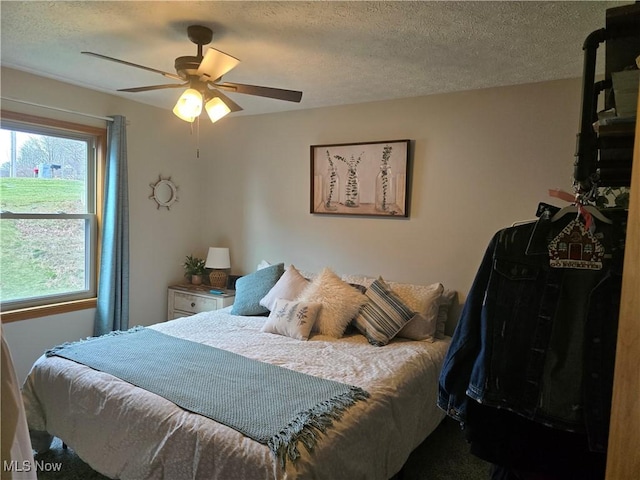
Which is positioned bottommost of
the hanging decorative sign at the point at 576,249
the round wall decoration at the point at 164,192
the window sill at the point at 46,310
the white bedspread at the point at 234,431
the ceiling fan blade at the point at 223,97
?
the white bedspread at the point at 234,431

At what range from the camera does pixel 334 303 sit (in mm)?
2965

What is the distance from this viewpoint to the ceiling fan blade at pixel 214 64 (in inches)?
76.5

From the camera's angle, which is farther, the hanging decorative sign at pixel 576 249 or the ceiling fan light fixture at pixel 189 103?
the ceiling fan light fixture at pixel 189 103

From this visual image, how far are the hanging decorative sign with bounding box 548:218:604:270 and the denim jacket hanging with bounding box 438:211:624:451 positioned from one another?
0.01 metres

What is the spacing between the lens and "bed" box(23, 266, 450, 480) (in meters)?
1.65

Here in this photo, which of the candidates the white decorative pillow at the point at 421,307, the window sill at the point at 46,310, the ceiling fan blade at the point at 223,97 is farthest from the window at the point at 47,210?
the white decorative pillow at the point at 421,307

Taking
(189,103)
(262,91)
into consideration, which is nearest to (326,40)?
(262,91)

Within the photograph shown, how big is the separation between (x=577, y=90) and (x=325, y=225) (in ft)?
6.95

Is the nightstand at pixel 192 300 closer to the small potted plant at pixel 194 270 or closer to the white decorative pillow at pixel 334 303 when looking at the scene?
the small potted plant at pixel 194 270

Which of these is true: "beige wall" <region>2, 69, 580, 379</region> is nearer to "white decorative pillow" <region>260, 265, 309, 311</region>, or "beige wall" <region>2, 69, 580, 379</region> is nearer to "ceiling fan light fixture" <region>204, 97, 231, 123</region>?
"white decorative pillow" <region>260, 265, 309, 311</region>

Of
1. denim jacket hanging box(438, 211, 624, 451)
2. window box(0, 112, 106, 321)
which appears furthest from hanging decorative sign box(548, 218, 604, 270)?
window box(0, 112, 106, 321)

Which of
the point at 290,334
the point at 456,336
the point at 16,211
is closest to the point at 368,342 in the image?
the point at 290,334

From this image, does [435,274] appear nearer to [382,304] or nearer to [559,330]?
[382,304]

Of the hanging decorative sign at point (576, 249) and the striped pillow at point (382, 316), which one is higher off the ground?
the hanging decorative sign at point (576, 249)
